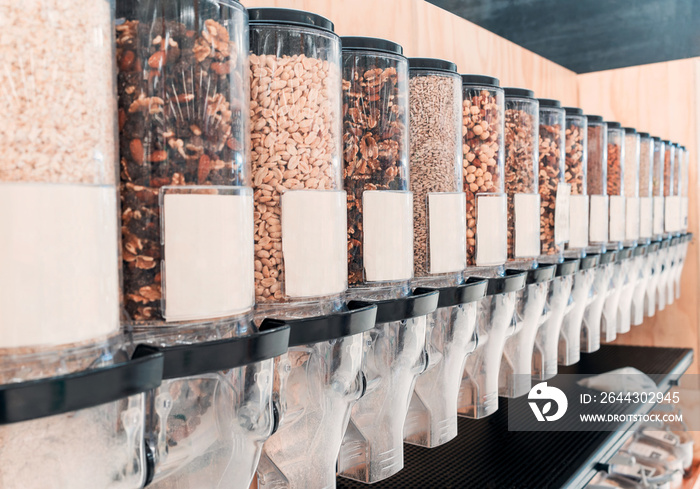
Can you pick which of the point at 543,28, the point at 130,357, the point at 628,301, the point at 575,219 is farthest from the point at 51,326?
the point at 543,28

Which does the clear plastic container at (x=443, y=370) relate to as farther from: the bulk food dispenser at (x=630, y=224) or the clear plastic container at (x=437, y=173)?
the bulk food dispenser at (x=630, y=224)

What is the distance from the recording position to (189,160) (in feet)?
1.91

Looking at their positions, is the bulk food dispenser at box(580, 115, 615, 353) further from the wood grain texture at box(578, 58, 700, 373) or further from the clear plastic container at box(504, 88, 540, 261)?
the wood grain texture at box(578, 58, 700, 373)

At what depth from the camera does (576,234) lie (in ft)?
5.02

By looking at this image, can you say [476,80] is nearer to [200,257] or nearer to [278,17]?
[278,17]

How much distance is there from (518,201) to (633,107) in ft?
6.70

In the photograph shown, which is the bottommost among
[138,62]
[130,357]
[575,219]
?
[130,357]

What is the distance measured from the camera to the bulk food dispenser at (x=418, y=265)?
2.90ft

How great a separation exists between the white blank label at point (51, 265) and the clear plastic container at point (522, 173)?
2.95 feet

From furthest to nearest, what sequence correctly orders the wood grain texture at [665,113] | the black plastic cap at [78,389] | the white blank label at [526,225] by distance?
the wood grain texture at [665,113], the white blank label at [526,225], the black plastic cap at [78,389]

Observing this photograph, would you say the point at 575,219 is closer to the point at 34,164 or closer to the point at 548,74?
the point at 548,74

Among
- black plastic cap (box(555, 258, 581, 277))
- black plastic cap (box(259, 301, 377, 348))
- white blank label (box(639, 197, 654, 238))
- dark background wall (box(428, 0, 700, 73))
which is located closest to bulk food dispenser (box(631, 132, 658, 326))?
white blank label (box(639, 197, 654, 238))

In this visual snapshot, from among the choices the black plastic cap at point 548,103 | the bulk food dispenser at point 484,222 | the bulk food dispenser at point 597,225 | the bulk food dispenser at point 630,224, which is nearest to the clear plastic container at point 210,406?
the bulk food dispenser at point 484,222

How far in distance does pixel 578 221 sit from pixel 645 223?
2.33 ft
